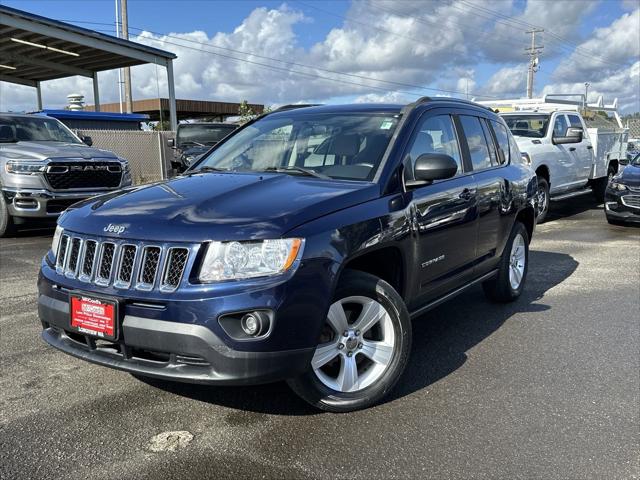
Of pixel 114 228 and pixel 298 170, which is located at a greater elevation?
pixel 298 170

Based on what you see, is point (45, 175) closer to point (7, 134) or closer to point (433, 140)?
point (7, 134)

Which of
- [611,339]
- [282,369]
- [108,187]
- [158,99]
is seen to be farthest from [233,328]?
[158,99]

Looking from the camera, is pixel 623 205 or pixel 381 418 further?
pixel 623 205

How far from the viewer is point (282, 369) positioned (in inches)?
115

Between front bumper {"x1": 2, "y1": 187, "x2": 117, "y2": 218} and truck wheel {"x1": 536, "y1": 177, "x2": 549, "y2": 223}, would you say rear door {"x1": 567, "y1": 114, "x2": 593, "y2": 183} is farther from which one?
front bumper {"x1": 2, "y1": 187, "x2": 117, "y2": 218}

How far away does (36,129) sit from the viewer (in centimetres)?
1012

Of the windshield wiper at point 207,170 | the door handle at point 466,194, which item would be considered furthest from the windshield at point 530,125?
the windshield wiper at point 207,170

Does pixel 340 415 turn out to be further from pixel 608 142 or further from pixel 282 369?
pixel 608 142

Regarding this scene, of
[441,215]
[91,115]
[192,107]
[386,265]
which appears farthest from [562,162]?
[192,107]

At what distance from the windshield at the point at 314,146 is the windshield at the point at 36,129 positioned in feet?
21.6

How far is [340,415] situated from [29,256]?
6.06 metres

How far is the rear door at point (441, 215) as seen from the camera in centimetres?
389

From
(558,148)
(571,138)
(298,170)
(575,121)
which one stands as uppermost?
(575,121)

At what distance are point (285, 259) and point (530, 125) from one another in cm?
1016
